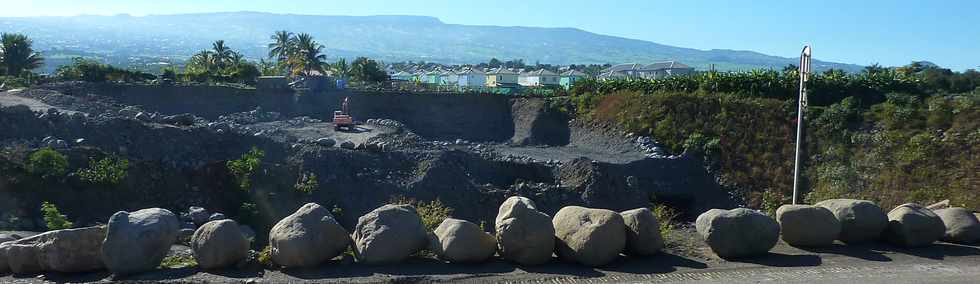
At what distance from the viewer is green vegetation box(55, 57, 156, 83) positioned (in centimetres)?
4603

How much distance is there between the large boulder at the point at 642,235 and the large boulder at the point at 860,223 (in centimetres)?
255

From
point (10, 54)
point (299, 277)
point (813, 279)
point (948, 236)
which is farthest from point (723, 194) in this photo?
point (10, 54)

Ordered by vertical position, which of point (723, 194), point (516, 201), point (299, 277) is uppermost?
point (516, 201)

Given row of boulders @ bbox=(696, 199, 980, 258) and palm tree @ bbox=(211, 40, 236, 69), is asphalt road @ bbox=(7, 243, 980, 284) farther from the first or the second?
palm tree @ bbox=(211, 40, 236, 69)

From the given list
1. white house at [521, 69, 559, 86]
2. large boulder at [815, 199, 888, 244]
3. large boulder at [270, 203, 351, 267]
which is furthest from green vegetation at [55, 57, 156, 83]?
white house at [521, 69, 559, 86]

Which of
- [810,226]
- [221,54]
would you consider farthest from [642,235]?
[221,54]

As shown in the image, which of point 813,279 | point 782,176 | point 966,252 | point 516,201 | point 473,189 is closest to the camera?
point 813,279

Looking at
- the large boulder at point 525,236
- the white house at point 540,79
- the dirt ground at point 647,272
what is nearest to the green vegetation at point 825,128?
the dirt ground at point 647,272

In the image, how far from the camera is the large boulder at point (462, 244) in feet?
28.3

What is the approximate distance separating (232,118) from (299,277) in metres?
33.6

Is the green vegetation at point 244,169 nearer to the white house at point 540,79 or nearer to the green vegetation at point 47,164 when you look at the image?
the green vegetation at point 47,164

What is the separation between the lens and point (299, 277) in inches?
323

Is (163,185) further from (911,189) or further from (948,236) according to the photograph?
(911,189)

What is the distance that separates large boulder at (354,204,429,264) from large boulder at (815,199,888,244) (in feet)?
17.3
